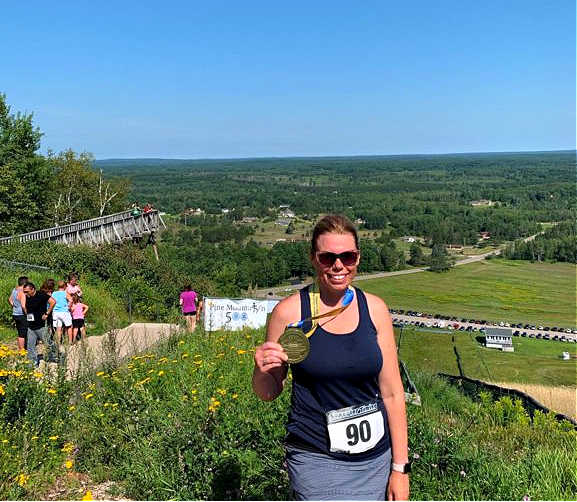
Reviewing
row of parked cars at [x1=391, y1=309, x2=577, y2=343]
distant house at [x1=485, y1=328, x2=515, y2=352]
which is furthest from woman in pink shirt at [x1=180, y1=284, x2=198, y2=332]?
row of parked cars at [x1=391, y1=309, x2=577, y2=343]

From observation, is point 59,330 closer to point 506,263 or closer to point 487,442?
point 487,442

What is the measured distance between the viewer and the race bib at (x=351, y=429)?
2.21 m

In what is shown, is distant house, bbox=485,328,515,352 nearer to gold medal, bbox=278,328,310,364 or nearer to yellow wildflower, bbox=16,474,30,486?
yellow wildflower, bbox=16,474,30,486

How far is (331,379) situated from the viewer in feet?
7.21

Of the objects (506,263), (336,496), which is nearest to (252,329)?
A: (336,496)

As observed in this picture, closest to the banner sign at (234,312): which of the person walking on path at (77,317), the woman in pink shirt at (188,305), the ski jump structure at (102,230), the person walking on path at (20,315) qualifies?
the woman in pink shirt at (188,305)

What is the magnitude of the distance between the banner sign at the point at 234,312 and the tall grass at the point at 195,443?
4188 millimetres

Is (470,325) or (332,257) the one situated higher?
(332,257)

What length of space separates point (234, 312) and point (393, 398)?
24.9ft

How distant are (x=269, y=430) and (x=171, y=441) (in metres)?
0.67

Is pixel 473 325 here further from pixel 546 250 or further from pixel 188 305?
pixel 546 250

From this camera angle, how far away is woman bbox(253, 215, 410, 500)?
2209mm

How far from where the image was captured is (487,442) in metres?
4.61

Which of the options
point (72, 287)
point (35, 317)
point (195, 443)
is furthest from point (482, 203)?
point (195, 443)
